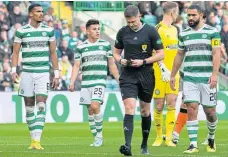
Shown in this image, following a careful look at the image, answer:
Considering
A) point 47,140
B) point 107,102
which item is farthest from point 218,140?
point 107,102

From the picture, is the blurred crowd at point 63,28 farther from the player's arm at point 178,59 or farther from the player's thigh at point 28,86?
the player's arm at point 178,59

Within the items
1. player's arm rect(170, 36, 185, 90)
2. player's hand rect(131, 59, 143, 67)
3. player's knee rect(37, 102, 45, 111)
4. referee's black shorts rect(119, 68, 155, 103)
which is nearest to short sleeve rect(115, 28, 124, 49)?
referee's black shorts rect(119, 68, 155, 103)

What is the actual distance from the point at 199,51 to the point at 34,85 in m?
2.84

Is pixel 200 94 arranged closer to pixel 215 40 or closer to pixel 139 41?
pixel 215 40

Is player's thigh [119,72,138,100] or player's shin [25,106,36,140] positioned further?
player's shin [25,106,36,140]

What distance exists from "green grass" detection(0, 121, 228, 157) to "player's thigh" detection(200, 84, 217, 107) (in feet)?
2.49

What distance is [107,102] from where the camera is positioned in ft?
87.3

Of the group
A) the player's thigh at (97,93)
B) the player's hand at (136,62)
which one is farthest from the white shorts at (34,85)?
the player's hand at (136,62)

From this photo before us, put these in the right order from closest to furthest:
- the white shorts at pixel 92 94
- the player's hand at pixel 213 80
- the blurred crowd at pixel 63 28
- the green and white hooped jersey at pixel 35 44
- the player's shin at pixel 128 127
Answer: the player's shin at pixel 128 127 → the player's hand at pixel 213 80 → the green and white hooped jersey at pixel 35 44 → the white shorts at pixel 92 94 → the blurred crowd at pixel 63 28

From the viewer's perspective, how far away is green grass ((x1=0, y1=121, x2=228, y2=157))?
14008mm

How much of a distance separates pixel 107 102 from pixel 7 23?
5154 mm

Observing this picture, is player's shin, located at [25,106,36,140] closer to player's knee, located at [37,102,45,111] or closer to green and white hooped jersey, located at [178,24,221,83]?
player's knee, located at [37,102,45,111]

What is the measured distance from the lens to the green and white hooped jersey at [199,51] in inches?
555

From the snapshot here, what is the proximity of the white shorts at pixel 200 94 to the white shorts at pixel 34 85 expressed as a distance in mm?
2392
